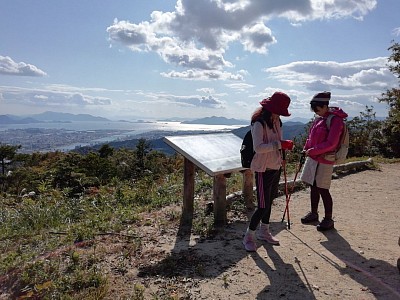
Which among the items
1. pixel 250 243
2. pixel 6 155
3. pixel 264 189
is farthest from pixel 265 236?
pixel 6 155

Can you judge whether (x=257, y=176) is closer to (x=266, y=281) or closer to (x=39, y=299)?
(x=266, y=281)

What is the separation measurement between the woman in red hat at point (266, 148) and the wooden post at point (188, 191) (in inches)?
49.1

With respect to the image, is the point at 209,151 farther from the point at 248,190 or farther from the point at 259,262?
the point at 259,262

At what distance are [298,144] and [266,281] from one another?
41.0 ft

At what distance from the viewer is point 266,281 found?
11.7 feet

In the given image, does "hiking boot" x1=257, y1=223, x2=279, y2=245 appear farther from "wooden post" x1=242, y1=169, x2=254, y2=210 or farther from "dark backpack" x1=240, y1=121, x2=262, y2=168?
"wooden post" x1=242, y1=169, x2=254, y2=210

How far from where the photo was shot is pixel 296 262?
3.99 meters

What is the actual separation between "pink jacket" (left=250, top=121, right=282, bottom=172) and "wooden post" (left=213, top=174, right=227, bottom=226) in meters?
1.14

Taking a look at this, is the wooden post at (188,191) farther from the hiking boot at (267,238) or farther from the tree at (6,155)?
the tree at (6,155)

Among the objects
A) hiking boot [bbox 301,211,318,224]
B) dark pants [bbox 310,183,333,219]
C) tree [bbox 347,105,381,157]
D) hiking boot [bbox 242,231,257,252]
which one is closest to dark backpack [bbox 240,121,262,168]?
hiking boot [bbox 242,231,257,252]

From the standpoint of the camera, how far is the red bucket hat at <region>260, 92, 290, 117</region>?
389 centimetres

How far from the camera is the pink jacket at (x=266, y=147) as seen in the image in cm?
388

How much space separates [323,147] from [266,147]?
1080 millimetres

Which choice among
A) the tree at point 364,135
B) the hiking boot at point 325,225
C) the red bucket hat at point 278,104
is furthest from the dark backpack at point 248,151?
the tree at point 364,135
